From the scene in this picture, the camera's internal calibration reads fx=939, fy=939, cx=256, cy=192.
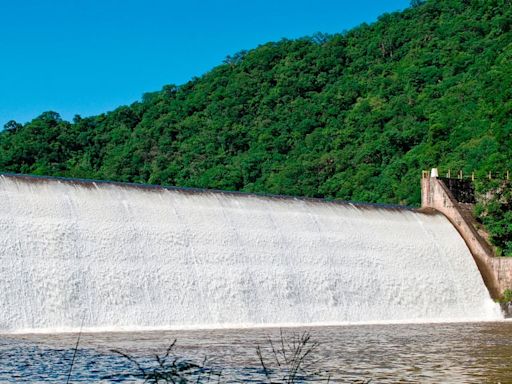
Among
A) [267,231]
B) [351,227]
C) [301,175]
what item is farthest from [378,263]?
[301,175]

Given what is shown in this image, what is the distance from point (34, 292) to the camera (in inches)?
807

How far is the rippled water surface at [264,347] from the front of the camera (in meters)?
13.6

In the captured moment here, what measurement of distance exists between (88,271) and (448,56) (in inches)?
1680

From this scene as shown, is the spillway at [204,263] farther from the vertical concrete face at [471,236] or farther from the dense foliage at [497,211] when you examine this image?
the dense foliage at [497,211]

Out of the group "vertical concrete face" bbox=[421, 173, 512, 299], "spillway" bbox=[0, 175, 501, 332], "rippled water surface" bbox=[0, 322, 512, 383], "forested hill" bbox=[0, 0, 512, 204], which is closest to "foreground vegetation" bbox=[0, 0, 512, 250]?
"forested hill" bbox=[0, 0, 512, 204]

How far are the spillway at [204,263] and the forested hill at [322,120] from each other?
16.0 metres

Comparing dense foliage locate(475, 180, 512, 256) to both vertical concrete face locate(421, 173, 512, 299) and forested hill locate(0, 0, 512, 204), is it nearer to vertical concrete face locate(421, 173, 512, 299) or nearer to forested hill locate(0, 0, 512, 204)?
vertical concrete face locate(421, 173, 512, 299)

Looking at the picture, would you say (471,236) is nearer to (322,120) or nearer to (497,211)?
(497,211)

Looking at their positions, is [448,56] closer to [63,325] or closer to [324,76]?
[324,76]

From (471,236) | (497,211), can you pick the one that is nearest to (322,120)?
(497,211)

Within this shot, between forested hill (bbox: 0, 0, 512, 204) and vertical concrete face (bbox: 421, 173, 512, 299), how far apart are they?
880cm

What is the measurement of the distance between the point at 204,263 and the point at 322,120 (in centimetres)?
3665

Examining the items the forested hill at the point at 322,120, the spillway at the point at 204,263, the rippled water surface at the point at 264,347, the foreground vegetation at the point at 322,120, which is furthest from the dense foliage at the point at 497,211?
the rippled water surface at the point at 264,347

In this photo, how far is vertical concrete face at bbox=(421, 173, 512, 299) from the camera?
104ft
